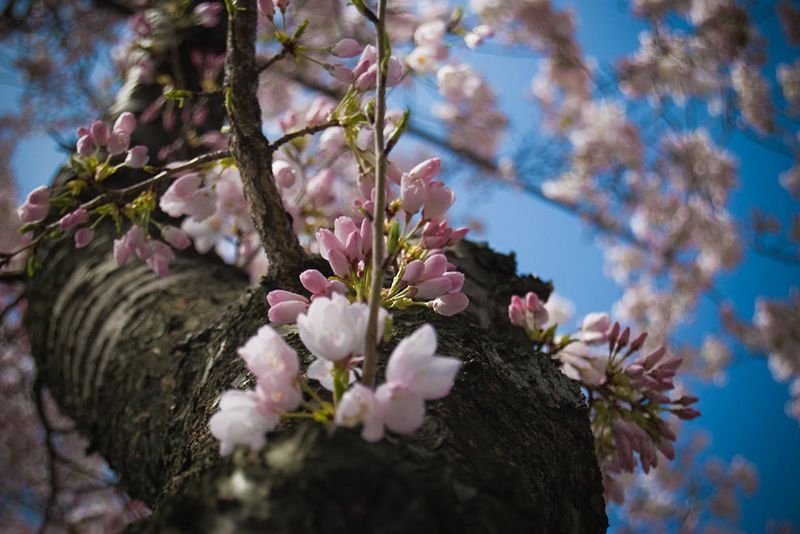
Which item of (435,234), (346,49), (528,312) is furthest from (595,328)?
(346,49)

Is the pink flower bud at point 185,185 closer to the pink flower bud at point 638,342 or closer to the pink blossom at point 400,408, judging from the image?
the pink blossom at point 400,408

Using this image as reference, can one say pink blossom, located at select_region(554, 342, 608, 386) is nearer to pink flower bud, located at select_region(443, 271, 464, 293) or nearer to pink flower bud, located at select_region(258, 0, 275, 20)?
pink flower bud, located at select_region(443, 271, 464, 293)

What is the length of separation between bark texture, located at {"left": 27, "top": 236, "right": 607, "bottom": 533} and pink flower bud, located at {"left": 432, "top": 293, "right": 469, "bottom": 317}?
45mm

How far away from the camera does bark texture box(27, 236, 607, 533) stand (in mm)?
447

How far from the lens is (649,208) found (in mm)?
6156

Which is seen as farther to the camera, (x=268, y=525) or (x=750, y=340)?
(x=750, y=340)

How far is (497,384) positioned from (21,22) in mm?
3073

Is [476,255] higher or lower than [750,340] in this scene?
lower

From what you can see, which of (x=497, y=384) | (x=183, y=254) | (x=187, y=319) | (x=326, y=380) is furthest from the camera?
(x=183, y=254)

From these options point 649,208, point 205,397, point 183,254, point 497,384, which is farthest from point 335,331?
point 649,208

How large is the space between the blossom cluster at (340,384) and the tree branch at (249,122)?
45 centimetres

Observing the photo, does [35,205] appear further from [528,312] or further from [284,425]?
[528,312]

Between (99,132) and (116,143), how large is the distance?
0.12ft

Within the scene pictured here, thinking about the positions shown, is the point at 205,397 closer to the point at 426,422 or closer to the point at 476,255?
the point at 426,422
